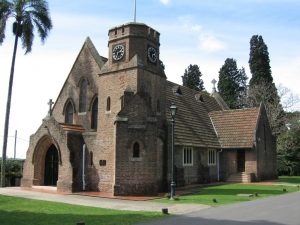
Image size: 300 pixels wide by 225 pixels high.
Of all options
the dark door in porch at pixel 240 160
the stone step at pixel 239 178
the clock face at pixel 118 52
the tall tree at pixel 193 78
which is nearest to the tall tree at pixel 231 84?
the tall tree at pixel 193 78

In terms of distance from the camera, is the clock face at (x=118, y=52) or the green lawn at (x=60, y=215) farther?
the clock face at (x=118, y=52)

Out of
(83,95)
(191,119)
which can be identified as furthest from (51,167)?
(191,119)

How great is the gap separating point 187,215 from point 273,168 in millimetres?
29775

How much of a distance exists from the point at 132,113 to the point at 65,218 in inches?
429

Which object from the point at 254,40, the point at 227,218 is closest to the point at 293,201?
the point at 227,218

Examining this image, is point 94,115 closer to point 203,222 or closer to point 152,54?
point 152,54

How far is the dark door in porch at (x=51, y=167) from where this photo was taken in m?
29.8

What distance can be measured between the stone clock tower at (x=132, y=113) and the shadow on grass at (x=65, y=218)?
316 inches

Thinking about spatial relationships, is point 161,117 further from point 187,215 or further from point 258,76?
point 258,76

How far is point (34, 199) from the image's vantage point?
2167 cm

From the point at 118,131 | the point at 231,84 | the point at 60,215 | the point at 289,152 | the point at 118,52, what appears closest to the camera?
the point at 60,215

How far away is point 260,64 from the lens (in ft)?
200

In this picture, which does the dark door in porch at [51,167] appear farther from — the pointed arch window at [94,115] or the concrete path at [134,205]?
the concrete path at [134,205]

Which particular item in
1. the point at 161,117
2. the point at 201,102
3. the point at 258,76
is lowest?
the point at 161,117
